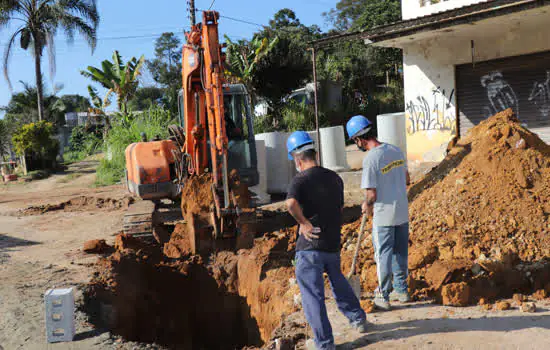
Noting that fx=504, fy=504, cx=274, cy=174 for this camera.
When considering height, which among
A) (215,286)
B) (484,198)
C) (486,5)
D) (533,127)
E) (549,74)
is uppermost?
(486,5)

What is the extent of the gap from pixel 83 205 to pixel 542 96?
13.7 m

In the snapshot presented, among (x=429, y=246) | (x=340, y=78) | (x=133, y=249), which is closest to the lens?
(x=429, y=246)

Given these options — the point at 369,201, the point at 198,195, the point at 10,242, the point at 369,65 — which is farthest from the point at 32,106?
the point at 369,201

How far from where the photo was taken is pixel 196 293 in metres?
8.30

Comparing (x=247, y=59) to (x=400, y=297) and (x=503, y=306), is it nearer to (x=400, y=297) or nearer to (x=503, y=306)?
(x=400, y=297)

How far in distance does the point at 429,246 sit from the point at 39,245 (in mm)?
7929

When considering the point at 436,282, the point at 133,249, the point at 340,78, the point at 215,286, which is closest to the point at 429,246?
the point at 436,282

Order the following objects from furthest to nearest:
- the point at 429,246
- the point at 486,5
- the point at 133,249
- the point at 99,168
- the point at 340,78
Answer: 1. the point at 340,78
2. the point at 99,168
3. the point at 486,5
4. the point at 133,249
5. the point at 429,246

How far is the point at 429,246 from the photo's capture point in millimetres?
6516

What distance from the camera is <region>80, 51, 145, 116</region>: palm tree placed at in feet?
85.1

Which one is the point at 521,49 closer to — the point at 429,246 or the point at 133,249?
the point at 429,246

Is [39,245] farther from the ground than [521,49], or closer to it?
closer to it

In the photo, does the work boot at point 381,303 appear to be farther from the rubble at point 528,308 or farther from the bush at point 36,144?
the bush at point 36,144

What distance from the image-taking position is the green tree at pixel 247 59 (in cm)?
2459
